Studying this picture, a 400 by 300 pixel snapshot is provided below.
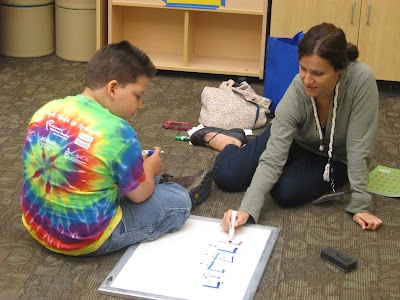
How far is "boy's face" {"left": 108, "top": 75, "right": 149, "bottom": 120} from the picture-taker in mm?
1908

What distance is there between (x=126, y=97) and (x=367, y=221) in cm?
88

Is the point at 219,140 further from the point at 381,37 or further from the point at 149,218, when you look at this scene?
the point at 381,37

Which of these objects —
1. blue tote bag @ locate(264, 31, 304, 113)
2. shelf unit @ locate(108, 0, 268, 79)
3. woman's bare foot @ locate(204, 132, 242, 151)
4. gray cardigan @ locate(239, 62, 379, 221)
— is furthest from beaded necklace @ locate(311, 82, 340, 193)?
shelf unit @ locate(108, 0, 268, 79)

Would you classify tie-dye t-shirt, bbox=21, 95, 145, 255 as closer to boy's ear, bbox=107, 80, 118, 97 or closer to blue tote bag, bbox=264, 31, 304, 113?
boy's ear, bbox=107, 80, 118, 97

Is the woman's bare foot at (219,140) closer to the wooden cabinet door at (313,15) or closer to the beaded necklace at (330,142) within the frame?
the beaded necklace at (330,142)

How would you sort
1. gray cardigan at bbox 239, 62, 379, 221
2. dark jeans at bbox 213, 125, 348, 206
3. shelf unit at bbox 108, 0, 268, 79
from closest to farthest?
gray cardigan at bbox 239, 62, 379, 221
dark jeans at bbox 213, 125, 348, 206
shelf unit at bbox 108, 0, 268, 79

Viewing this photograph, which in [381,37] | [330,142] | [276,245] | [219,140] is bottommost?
[276,245]

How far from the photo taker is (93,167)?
184cm

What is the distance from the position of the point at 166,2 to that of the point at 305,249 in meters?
1.83

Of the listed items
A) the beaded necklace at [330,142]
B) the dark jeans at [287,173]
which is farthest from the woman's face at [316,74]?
the dark jeans at [287,173]

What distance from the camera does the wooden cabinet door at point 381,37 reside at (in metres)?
3.33

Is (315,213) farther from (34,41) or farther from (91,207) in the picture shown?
(34,41)

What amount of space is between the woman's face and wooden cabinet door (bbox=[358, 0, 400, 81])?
132 centimetres

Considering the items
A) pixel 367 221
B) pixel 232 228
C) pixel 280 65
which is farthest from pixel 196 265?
pixel 280 65
